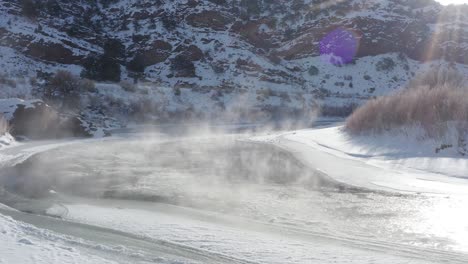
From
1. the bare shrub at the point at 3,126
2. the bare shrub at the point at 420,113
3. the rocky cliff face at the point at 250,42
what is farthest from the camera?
the rocky cliff face at the point at 250,42

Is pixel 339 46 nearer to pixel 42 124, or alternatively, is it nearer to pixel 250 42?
pixel 250 42

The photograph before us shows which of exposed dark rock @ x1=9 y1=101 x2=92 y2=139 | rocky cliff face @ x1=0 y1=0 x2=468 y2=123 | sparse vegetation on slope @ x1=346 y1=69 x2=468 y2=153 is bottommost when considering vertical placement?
exposed dark rock @ x1=9 y1=101 x2=92 y2=139

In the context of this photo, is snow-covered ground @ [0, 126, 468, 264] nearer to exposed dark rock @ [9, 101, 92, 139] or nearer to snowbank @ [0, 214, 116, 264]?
snowbank @ [0, 214, 116, 264]

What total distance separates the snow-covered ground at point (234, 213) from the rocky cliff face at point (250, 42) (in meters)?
33.5

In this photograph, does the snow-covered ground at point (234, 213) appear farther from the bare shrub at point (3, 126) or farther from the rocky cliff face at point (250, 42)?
the rocky cliff face at point (250, 42)

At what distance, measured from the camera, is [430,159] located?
47.7ft

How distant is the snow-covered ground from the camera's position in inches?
253

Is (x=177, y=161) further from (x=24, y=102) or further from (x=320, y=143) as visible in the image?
(x=24, y=102)

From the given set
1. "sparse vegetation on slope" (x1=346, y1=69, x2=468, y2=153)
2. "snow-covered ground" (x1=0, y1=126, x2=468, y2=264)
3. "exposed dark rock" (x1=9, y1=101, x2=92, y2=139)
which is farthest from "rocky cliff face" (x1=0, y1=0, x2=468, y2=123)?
"snow-covered ground" (x1=0, y1=126, x2=468, y2=264)

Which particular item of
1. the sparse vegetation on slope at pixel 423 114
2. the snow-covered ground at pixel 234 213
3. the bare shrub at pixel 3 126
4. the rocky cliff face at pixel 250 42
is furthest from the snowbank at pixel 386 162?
the rocky cliff face at pixel 250 42

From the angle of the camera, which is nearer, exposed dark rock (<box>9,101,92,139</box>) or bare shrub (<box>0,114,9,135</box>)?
bare shrub (<box>0,114,9,135</box>)

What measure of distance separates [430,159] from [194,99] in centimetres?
3090

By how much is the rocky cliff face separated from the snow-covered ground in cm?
3350

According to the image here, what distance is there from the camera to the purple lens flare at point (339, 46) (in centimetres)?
6631
